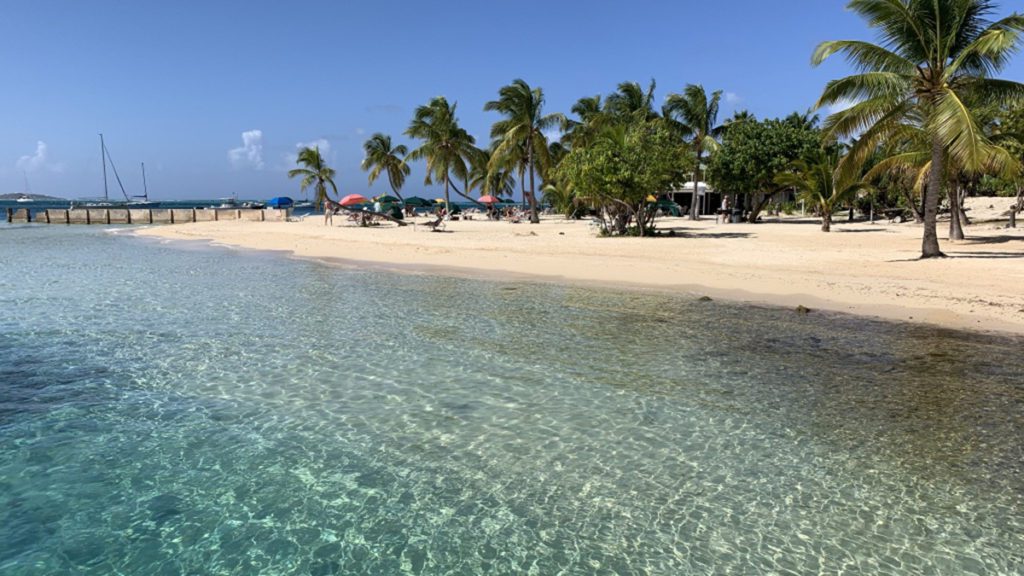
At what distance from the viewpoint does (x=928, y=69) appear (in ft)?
51.1

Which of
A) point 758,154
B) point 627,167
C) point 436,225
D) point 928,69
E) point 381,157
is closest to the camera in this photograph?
point 928,69

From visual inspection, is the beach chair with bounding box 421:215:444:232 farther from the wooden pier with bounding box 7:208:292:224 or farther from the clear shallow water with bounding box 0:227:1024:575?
the clear shallow water with bounding box 0:227:1024:575

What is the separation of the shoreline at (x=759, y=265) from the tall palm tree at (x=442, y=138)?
1398cm

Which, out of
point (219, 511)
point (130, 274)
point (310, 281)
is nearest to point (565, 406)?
point (219, 511)

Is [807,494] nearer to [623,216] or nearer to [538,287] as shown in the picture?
[538,287]

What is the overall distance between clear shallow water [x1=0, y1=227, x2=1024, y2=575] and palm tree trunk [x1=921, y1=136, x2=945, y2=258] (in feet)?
24.4

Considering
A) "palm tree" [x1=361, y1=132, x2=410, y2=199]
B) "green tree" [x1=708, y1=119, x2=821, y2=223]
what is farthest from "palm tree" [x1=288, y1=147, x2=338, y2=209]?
"green tree" [x1=708, y1=119, x2=821, y2=223]

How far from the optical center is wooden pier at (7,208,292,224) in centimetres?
5688

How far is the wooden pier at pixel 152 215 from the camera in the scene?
5688 cm

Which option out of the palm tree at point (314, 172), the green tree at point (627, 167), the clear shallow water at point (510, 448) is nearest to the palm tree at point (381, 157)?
the palm tree at point (314, 172)

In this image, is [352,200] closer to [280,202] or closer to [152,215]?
→ [280,202]

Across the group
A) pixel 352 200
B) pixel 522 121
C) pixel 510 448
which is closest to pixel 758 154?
pixel 522 121

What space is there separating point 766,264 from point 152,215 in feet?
207

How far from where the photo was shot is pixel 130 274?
735 inches
